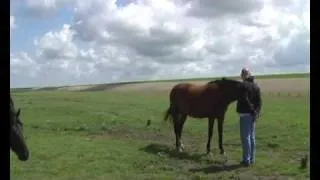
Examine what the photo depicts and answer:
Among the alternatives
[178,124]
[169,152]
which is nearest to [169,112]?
[178,124]

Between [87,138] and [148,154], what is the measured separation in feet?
15.0

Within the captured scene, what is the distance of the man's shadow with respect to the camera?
11.2 metres

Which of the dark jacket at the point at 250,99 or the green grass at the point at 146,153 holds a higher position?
the dark jacket at the point at 250,99

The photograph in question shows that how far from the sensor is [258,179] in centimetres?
1017

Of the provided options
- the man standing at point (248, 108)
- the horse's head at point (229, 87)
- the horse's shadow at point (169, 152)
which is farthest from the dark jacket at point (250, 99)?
the horse's shadow at point (169, 152)

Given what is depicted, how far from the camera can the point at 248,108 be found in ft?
36.4

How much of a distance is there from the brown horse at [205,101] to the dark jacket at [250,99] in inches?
26.3

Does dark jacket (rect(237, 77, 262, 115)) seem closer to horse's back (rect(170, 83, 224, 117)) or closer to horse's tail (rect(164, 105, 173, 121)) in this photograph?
horse's back (rect(170, 83, 224, 117))

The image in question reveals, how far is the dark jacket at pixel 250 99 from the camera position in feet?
36.3

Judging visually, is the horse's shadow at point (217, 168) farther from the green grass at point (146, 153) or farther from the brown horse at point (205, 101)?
the brown horse at point (205, 101)

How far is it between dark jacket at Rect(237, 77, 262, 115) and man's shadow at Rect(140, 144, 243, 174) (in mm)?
1495
